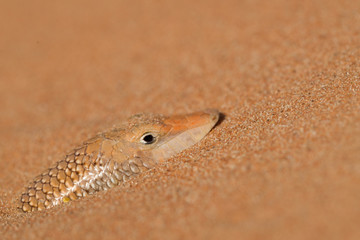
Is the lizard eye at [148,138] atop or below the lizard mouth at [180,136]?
atop

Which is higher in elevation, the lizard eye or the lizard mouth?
the lizard eye

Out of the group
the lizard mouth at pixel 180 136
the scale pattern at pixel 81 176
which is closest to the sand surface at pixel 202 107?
the lizard mouth at pixel 180 136

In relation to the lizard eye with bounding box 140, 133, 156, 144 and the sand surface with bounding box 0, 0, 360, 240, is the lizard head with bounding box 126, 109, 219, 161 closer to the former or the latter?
the lizard eye with bounding box 140, 133, 156, 144

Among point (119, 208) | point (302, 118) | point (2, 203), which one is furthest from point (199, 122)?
point (2, 203)

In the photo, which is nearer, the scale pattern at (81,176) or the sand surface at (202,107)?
the sand surface at (202,107)

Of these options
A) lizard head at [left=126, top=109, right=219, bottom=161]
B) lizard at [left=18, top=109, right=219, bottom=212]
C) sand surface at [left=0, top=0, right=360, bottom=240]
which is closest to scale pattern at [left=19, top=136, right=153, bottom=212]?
→ lizard at [left=18, top=109, right=219, bottom=212]

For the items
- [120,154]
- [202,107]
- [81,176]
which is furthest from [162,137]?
[202,107]

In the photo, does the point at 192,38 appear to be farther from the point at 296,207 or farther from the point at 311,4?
the point at 296,207

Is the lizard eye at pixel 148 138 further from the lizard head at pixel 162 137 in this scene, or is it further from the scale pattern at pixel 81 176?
the scale pattern at pixel 81 176
